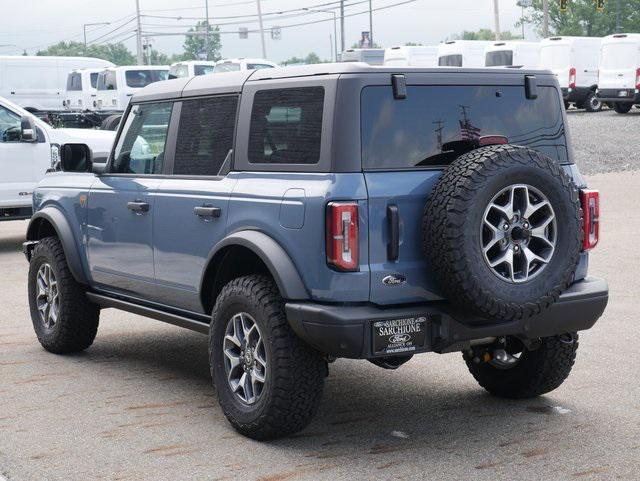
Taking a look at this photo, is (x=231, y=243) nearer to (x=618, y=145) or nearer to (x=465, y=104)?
(x=465, y=104)

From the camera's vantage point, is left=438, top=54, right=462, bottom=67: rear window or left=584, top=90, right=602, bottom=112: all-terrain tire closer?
left=584, top=90, right=602, bottom=112: all-terrain tire

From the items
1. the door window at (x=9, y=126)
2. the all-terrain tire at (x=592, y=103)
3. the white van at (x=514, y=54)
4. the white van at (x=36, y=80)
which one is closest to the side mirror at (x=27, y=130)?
the door window at (x=9, y=126)

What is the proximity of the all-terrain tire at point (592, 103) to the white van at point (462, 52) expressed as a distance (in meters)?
5.22

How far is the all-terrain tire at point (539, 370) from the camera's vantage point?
6.48 m

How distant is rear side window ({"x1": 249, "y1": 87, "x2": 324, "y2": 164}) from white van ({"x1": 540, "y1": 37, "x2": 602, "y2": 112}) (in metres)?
36.3

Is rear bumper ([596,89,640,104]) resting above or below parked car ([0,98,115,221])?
below

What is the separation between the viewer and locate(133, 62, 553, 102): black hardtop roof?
18.8 feet

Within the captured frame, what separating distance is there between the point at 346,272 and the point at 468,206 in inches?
24.7

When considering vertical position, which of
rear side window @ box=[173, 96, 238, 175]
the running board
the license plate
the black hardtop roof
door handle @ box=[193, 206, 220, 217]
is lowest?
the running board

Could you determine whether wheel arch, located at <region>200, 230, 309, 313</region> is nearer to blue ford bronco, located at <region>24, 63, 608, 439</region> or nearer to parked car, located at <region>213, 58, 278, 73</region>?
blue ford bronco, located at <region>24, 63, 608, 439</region>

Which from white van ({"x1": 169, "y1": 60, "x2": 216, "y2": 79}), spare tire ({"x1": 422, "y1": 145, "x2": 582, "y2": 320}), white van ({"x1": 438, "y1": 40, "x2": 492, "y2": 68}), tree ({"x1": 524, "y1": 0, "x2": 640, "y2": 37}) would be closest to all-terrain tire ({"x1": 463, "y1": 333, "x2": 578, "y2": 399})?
spare tire ({"x1": 422, "y1": 145, "x2": 582, "y2": 320})

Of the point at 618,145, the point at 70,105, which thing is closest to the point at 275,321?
the point at 618,145

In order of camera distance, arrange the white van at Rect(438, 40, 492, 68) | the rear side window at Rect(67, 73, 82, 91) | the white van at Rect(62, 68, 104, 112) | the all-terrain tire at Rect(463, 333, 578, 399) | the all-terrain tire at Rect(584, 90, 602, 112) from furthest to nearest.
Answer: the white van at Rect(438, 40, 492, 68), the rear side window at Rect(67, 73, 82, 91), the white van at Rect(62, 68, 104, 112), the all-terrain tire at Rect(584, 90, 602, 112), the all-terrain tire at Rect(463, 333, 578, 399)

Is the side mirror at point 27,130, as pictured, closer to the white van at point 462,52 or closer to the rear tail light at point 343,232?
the rear tail light at point 343,232
